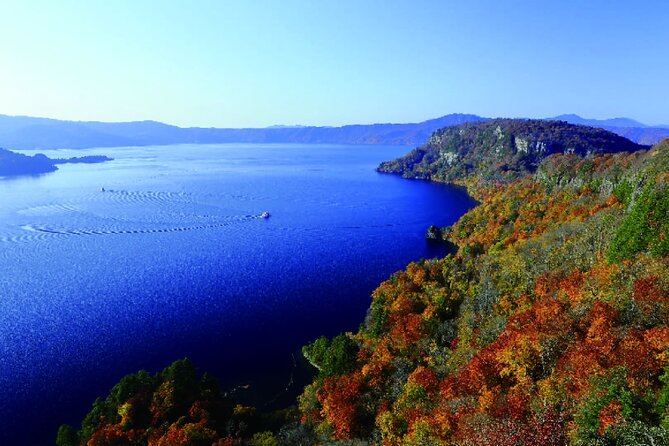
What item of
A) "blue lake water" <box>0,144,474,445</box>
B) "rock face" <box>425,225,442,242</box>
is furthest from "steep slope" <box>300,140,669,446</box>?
"rock face" <box>425,225,442,242</box>

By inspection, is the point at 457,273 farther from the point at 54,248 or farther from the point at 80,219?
the point at 80,219

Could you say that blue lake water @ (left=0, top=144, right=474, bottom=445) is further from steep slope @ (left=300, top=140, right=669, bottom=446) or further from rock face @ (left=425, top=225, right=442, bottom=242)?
steep slope @ (left=300, top=140, right=669, bottom=446)

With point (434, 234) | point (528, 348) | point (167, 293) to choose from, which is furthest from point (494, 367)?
point (434, 234)

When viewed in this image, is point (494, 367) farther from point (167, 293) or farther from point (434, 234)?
point (434, 234)

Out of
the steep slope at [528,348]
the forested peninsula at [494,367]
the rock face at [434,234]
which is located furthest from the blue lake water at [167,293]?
the steep slope at [528,348]

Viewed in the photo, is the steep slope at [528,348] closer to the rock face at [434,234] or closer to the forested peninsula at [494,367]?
the forested peninsula at [494,367]

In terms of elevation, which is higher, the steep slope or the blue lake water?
the steep slope
